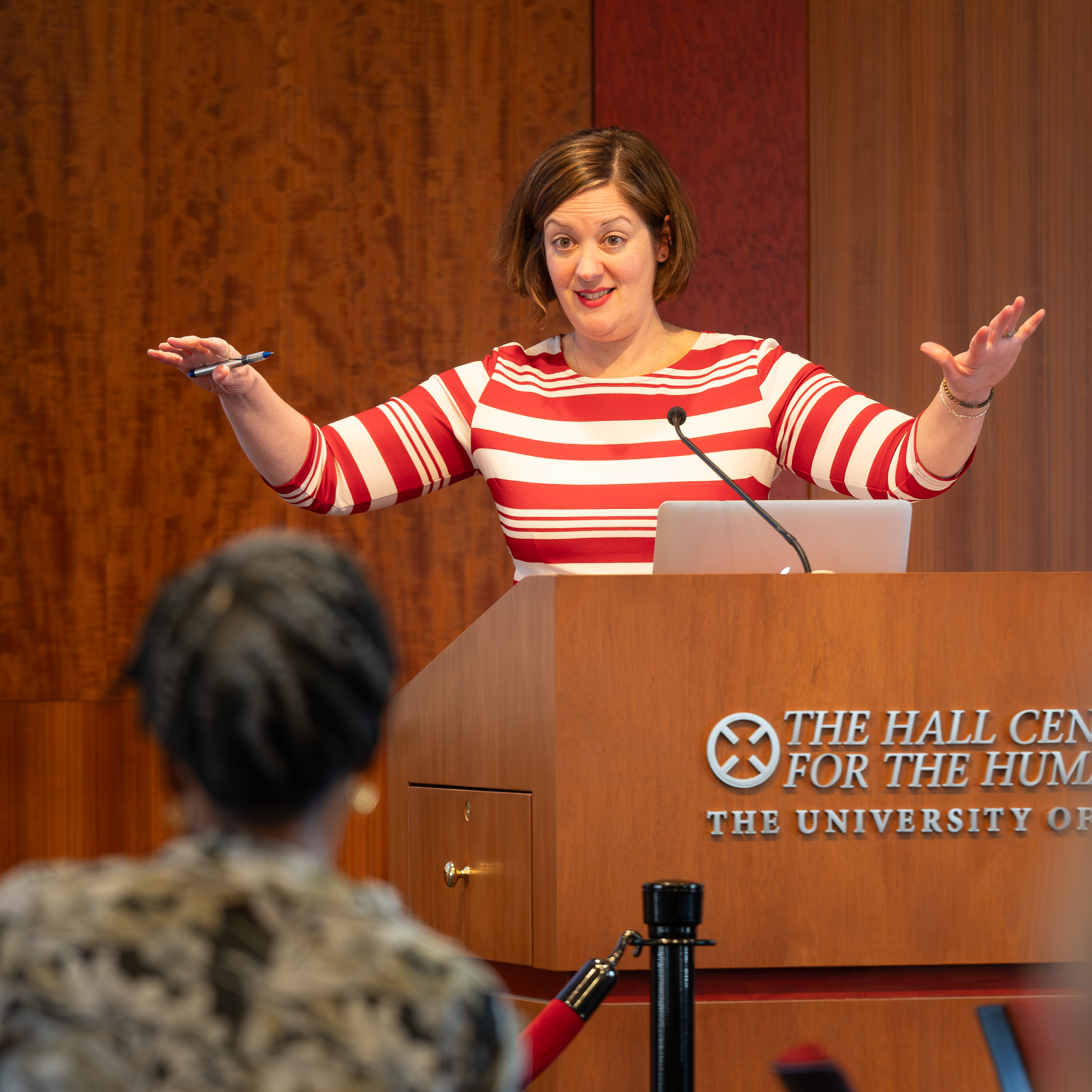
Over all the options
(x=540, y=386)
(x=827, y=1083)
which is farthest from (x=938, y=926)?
(x=540, y=386)

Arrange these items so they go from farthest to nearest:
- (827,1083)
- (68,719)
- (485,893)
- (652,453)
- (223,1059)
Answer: (68,719) → (652,453) → (485,893) → (827,1083) → (223,1059)

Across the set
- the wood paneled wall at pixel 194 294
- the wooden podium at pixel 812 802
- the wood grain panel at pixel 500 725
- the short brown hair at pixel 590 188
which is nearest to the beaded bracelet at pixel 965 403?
the wooden podium at pixel 812 802

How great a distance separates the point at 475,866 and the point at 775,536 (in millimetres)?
537

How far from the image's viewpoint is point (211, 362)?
2207 millimetres

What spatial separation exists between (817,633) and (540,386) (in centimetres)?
102

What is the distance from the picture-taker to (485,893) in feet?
5.49

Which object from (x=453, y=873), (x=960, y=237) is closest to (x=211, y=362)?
(x=453, y=873)

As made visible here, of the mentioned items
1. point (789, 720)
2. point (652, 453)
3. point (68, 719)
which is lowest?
point (68, 719)

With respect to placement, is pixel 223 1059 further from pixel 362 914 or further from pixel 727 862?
pixel 727 862

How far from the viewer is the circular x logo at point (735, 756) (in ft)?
4.96

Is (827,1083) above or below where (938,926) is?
above

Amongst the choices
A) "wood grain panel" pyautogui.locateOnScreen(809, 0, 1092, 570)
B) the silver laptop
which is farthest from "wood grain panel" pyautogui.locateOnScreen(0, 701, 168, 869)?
the silver laptop

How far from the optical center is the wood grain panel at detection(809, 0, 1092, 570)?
12.0ft

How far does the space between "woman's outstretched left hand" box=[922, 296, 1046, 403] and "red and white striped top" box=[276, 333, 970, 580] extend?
196 millimetres
